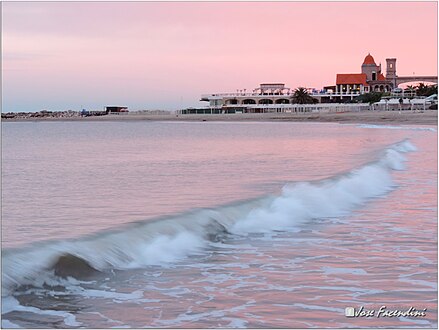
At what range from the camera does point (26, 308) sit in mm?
6191

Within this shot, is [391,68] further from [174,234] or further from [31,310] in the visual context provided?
[31,310]

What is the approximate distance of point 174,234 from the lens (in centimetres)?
944

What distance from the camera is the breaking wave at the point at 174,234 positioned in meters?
7.47

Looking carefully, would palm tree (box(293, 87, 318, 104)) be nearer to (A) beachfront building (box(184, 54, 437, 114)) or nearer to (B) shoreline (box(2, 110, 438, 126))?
(A) beachfront building (box(184, 54, 437, 114))

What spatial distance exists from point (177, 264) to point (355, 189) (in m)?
7.68

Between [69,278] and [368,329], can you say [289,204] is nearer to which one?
[69,278]

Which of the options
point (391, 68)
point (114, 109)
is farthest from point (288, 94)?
point (114, 109)

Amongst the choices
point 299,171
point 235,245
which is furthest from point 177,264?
point 299,171

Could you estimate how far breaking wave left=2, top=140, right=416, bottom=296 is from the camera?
24.5 feet

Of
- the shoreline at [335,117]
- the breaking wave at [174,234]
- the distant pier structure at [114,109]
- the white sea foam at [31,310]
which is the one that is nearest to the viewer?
the white sea foam at [31,310]

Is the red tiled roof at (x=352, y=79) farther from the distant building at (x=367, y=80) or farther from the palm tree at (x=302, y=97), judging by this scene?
the palm tree at (x=302, y=97)

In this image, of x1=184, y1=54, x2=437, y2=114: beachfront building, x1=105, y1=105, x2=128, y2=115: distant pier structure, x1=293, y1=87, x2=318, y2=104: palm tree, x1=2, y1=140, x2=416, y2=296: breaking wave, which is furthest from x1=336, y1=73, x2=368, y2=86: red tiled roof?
x1=2, y1=140, x2=416, y2=296: breaking wave

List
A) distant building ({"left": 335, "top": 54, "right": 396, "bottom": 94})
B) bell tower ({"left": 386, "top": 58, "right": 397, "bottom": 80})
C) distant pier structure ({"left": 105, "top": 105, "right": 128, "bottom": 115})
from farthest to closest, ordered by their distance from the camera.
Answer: distant pier structure ({"left": 105, "top": 105, "right": 128, "bottom": 115}) < bell tower ({"left": 386, "top": 58, "right": 397, "bottom": 80}) < distant building ({"left": 335, "top": 54, "right": 396, "bottom": 94})

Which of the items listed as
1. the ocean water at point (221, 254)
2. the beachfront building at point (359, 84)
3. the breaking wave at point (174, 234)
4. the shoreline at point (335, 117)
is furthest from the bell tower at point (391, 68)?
the breaking wave at point (174, 234)
